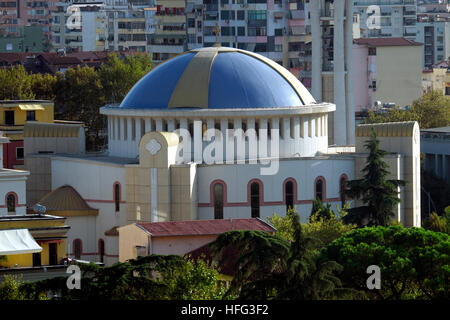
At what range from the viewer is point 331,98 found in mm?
96250

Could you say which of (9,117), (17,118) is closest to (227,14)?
(17,118)

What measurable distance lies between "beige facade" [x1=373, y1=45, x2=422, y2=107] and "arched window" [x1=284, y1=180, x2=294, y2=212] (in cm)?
6981

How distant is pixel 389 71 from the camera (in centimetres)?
14912

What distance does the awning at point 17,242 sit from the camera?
6088 centimetres

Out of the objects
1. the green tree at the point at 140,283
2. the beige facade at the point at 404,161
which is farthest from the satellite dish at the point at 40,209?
the green tree at the point at 140,283

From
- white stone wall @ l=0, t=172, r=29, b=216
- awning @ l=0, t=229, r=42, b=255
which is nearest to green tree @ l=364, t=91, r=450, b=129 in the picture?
white stone wall @ l=0, t=172, r=29, b=216

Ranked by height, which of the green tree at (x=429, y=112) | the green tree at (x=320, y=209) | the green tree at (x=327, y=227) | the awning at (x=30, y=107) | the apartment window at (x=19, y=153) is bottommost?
the green tree at (x=327, y=227)

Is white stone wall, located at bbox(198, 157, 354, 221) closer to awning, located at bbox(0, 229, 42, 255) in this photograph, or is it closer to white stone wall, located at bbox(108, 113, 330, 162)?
white stone wall, located at bbox(108, 113, 330, 162)

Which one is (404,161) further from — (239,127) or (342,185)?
(239,127)

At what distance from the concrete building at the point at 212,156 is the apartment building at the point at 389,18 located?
10169cm

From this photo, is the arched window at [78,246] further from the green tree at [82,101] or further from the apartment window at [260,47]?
the apartment window at [260,47]

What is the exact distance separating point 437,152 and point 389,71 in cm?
3801

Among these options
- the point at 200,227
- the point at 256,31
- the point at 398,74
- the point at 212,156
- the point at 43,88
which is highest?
the point at 256,31
